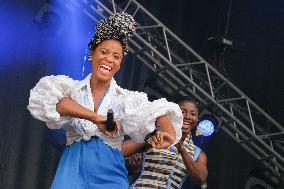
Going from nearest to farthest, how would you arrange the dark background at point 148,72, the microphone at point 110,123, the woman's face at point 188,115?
the microphone at point 110,123 → the woman's face at point 188,115 → the dark background at point 148,72

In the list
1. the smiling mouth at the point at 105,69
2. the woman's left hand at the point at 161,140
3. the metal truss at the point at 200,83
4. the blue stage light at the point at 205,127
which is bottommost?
the woman's left hand at the point at 161,140

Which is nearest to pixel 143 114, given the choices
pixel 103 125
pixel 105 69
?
pixel 103 125

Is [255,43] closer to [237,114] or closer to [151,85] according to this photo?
[237,114]

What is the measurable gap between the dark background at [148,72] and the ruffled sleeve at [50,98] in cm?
416

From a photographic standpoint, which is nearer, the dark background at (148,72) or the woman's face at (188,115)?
the woman's face at (188,115)

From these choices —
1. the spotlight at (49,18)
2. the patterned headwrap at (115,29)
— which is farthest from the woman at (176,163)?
the spotlight at (49,18)

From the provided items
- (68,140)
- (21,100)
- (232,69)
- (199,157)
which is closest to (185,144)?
(199,157)

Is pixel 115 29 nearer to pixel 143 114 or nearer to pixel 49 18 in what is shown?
pixel 143 114

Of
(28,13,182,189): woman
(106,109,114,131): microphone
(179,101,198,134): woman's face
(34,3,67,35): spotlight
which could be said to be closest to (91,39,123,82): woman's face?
(28,13,182,189): woman

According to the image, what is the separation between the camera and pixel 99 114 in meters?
2.96

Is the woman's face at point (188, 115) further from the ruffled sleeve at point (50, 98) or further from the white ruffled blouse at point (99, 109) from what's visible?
the ruffled sleeve at point (50, 98)

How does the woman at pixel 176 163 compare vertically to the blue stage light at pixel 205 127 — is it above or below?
below

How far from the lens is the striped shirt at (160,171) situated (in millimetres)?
4250

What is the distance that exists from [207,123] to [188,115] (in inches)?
78.5
